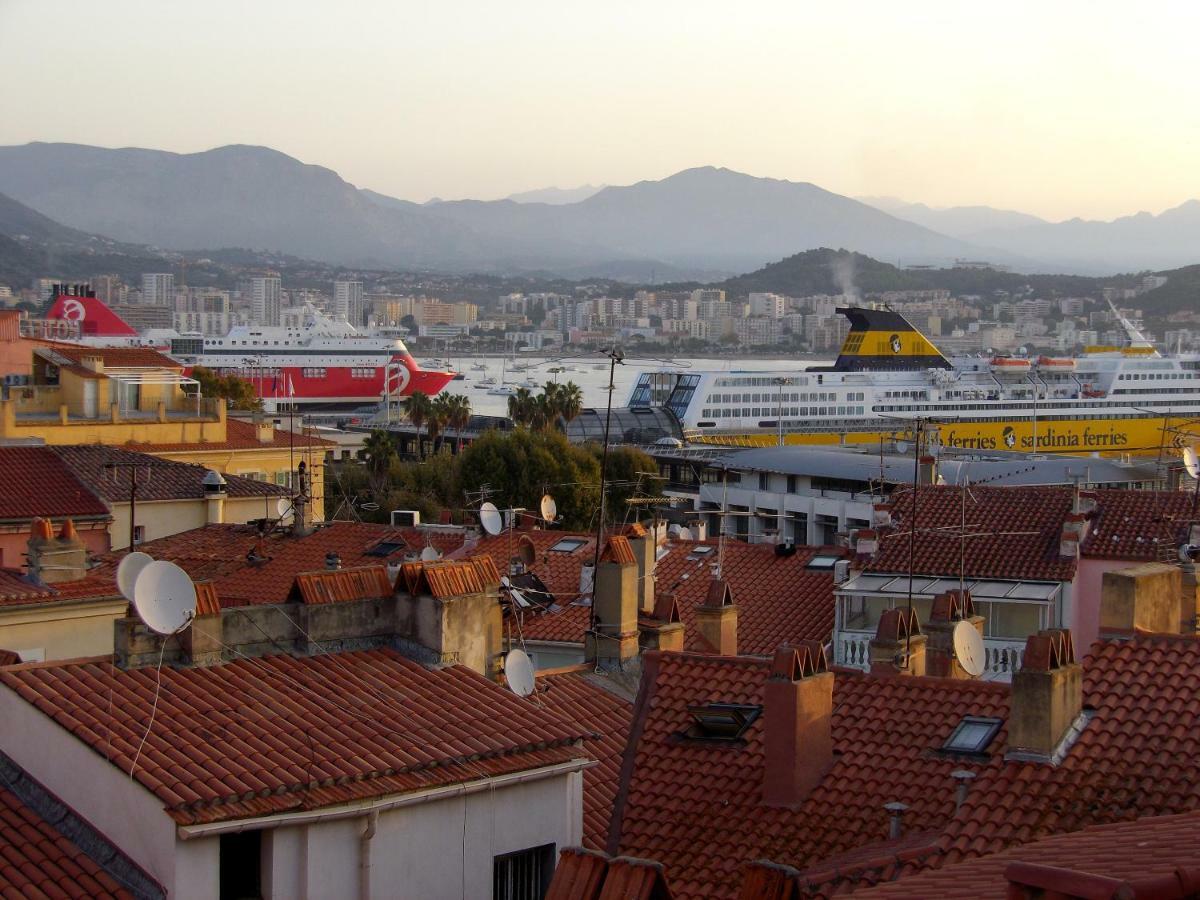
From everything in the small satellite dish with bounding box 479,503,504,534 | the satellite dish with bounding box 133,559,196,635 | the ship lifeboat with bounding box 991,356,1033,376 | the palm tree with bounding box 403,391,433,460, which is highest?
the satellite dish with bounding box 133,559,196,635

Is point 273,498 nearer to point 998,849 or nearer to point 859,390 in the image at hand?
point 998,849

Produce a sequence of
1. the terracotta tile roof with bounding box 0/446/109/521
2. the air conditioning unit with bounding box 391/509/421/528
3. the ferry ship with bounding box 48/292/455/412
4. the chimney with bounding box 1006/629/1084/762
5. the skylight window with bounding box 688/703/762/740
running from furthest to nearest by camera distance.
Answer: the ferry ship with bounding box 48/292/455/412, the air conditioning unit with bounding box 391/509/421/528, the terracotta tile roof with bounding box 0/446/109/521, the skylight window with bounding box 688/703/762/740, the chimney with bounding box 1006/629/1084/762

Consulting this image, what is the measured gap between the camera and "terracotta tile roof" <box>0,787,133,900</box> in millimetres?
5836

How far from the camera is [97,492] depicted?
1823 centimetres

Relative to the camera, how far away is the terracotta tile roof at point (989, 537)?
15.0 metres

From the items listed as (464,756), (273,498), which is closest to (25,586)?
(464,756)

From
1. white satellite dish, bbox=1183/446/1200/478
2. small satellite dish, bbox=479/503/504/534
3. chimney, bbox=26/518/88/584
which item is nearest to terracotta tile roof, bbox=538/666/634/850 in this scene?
chimney, bbox=26/518/88/584

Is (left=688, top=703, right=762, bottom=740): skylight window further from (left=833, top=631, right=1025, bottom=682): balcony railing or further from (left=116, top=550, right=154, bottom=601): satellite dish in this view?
(left=833, top=631, right=1025, bottom=682): balcony railing

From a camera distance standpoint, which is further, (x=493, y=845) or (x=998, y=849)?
(x=493, y=845)

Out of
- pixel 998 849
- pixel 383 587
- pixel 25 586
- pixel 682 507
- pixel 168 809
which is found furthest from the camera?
pixel 682 507

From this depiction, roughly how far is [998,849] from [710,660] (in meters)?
2.43

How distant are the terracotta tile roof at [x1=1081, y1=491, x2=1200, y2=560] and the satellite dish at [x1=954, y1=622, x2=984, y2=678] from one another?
605 cm

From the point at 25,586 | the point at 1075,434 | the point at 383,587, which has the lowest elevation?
the point at 1075,434

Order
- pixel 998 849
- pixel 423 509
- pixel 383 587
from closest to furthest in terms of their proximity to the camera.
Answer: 1. pixel 998 849
2. pixel 383 587
3. pixel 423 509
